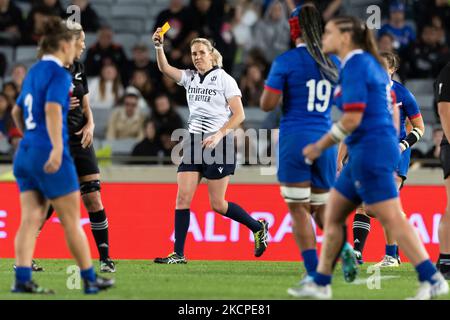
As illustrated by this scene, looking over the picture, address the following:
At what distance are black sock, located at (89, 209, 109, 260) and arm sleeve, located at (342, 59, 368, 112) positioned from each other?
11.0 ft

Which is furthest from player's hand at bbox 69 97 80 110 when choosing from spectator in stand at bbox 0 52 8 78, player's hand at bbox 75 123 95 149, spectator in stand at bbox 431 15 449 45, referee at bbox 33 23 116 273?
spectator in stand at bbox 431 15 449 45

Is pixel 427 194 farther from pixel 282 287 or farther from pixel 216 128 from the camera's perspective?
pixel 282 287

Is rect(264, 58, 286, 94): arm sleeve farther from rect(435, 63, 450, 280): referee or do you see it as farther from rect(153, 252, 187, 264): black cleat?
rect(153, 252, 187, 264): black cleat

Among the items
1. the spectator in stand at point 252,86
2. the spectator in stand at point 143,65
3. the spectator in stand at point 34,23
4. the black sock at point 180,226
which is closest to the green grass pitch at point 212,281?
the black sock at point 180,226

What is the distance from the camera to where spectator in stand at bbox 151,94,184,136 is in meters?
15.3

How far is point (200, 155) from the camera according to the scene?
11047 millimetres

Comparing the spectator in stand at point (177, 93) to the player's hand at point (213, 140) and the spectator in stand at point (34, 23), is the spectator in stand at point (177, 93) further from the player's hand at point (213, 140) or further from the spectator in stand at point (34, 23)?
the player's hand at point (213, 140)

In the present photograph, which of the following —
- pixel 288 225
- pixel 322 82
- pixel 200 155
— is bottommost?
pixel 288 225

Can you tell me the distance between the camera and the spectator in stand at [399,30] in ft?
57.2

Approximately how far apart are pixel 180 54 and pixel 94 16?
6.36ft

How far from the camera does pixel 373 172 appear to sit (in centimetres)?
755

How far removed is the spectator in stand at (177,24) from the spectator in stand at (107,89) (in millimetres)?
1287

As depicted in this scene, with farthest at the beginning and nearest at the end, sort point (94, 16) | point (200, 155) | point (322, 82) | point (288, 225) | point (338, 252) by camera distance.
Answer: point (94, 16)
point (288, 225)
point (200, 155)
point (322, 82)
point (338, 252)
